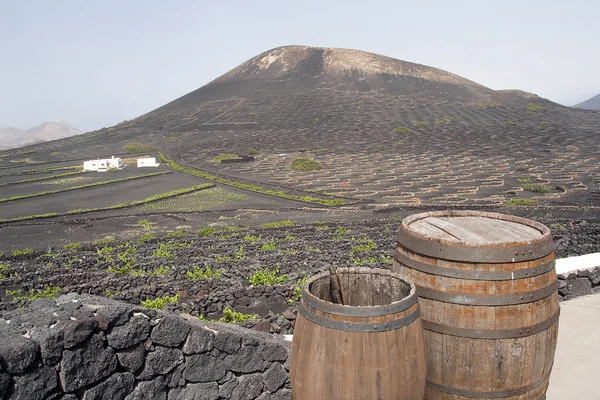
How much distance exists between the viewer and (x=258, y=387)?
5.39 metres

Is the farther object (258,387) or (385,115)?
(385,115)

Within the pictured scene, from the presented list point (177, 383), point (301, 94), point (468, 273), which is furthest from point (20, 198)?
point (301, 94)

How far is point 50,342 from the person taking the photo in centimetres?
400

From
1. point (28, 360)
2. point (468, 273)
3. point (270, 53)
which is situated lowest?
point (28, 360)

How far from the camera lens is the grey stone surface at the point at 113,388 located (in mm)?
4313

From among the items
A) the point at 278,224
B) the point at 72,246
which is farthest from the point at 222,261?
the point at 278,224

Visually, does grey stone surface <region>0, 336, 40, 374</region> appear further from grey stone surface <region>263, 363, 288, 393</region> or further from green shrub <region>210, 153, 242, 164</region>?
green shrub <region>210, 153, 242, 164</region>

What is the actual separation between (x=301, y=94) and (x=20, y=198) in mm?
89076

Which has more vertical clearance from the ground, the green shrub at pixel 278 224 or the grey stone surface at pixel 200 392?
the grey stone surface at pixel 200 392

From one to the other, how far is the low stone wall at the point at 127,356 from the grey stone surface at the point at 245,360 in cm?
1

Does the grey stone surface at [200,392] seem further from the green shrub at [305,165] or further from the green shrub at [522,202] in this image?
the green shrub at [305,165]

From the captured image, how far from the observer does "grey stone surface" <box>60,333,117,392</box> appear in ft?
13.5

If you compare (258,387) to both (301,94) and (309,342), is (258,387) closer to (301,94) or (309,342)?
(309,342)

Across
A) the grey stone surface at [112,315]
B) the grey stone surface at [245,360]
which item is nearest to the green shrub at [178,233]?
the grey stone surface at [245,360]
